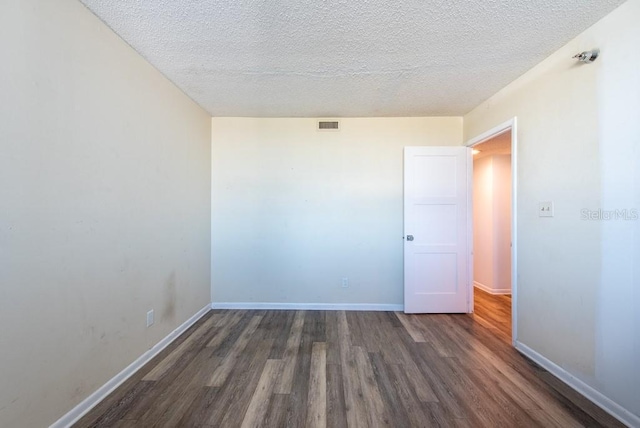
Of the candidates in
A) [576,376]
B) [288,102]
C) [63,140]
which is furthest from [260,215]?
[576,376]

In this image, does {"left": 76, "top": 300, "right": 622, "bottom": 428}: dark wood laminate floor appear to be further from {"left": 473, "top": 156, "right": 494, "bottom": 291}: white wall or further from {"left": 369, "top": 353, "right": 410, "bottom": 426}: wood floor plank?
{"left": 473, "top": 156, "right": 494, "bottom": 291}: white wall

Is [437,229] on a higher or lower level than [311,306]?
higher

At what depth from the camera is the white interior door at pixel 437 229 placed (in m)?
3.18

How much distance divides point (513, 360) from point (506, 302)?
181 cm

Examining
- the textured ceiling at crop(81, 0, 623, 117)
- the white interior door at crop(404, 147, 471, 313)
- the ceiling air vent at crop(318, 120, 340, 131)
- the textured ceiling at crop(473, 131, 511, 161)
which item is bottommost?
the white interior door at crop(404, 147, 471, 313)

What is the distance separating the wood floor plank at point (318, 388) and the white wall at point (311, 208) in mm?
1066

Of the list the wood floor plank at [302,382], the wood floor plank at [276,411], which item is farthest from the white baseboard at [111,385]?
the wood floor plank at [302,382]

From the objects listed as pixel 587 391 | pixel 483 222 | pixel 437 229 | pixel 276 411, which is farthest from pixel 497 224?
pixel 276 411

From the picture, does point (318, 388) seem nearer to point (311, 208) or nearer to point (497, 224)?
point (311, 208)

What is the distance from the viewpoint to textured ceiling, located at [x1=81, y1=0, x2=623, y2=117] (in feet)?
5.16

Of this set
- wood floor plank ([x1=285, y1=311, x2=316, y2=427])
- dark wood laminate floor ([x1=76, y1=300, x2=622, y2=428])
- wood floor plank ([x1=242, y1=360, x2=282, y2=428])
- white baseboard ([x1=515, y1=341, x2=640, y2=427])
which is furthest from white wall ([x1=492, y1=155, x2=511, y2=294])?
wood floor plank ([x1=242, y1=360, x2=282, y2=428])

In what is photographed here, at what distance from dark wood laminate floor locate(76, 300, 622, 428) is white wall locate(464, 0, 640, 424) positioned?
316 millimetres

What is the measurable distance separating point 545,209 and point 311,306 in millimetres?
2638

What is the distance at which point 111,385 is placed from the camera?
1.78 metres
